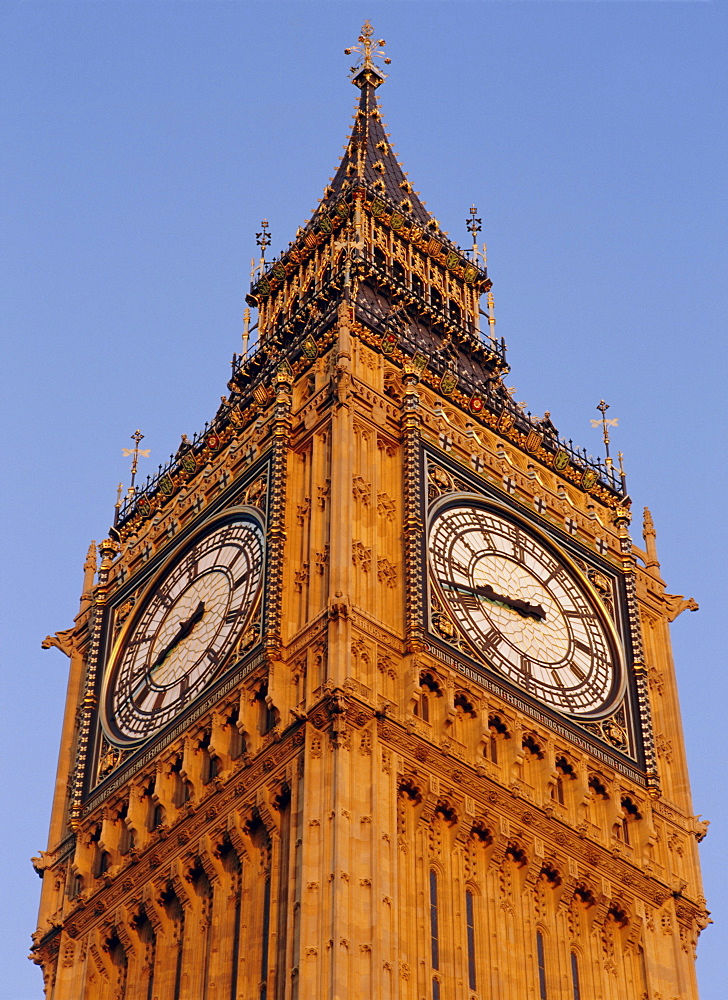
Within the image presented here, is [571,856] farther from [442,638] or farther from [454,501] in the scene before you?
[454,501]

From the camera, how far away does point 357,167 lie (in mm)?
62500

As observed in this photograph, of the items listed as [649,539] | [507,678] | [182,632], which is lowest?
[507,678]

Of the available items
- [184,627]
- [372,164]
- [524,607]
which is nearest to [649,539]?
[524,607]

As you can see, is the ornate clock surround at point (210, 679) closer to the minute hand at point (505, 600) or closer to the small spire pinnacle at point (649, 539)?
the minute hand at point (505, 600)

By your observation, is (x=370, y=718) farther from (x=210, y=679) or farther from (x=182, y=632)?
Result: (x=182, y=632)

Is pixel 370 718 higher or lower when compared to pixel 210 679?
lower

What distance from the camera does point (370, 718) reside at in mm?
41906

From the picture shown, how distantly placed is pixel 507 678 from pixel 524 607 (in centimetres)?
247

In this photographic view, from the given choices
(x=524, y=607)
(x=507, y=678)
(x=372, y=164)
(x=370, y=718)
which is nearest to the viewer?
(x=370, y=718)

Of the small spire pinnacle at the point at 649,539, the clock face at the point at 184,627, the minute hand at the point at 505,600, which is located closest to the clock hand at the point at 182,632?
the clock face at the point at 184,627

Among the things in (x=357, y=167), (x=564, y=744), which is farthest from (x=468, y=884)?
(x=357, y=167)

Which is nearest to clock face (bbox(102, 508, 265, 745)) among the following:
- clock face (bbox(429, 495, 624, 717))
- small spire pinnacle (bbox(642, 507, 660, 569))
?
clock face (bbox(429, 495, 624, 717))

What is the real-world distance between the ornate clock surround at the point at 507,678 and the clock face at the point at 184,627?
3.48 m

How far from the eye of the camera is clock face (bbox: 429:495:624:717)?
46031mm
